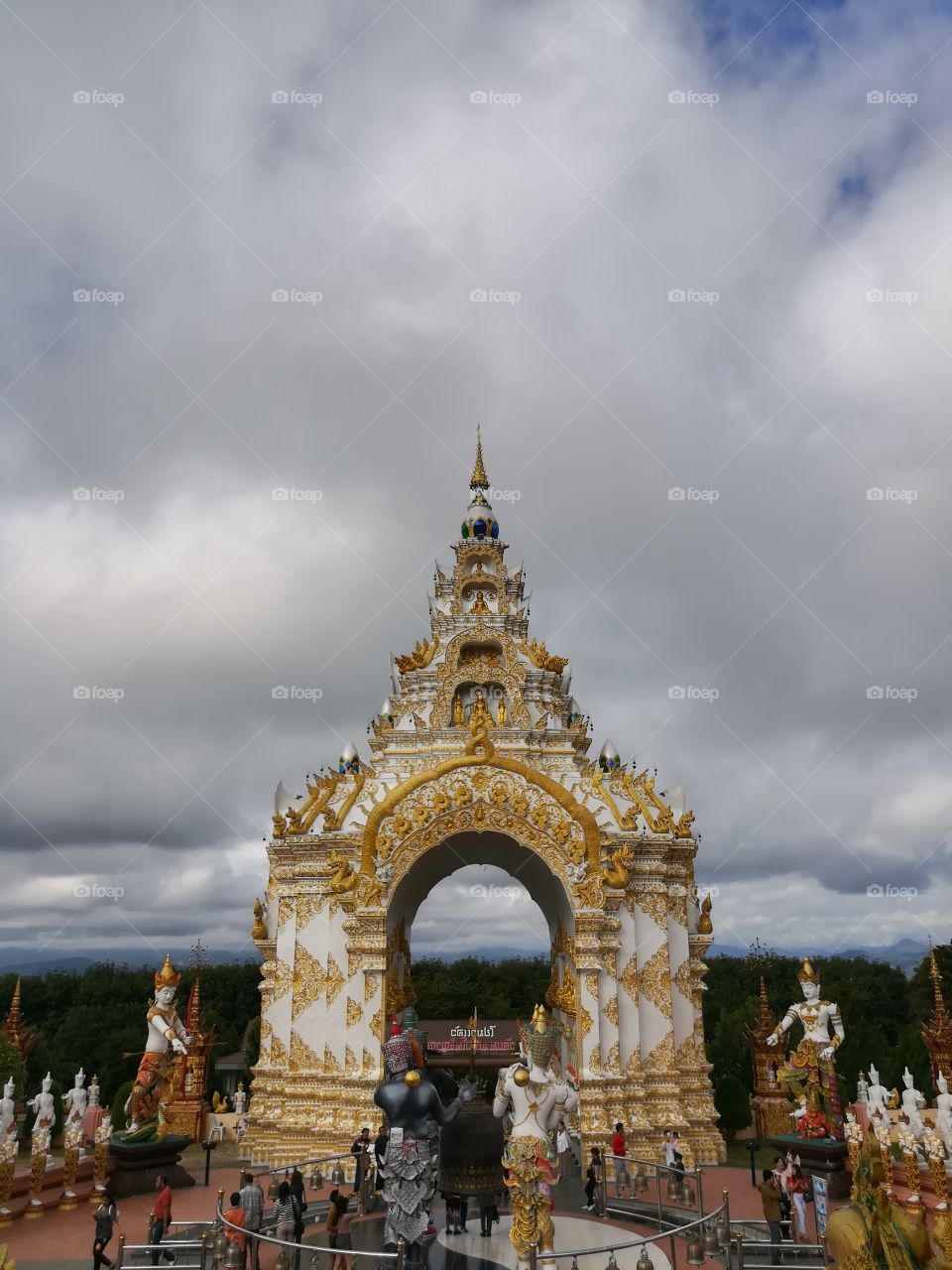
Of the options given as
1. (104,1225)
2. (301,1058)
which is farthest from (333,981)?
(104,1225)

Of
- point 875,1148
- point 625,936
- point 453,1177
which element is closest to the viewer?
point 875,1148

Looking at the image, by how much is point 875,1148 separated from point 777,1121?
17.3 meters

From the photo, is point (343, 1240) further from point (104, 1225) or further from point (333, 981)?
point (333, 981)

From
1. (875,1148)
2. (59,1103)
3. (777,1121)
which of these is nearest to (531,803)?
(777,1121)

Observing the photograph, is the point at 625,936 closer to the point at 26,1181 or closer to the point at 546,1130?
the point at 546,1130

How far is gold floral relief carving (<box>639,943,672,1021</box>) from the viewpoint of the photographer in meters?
19.9

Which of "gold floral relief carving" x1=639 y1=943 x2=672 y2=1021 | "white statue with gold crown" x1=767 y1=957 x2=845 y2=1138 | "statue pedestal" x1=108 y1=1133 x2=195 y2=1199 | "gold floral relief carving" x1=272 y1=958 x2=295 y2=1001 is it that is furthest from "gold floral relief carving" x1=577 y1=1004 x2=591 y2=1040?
"statue pedestal" x1=108 y1=1133 x2=195 y2=1199

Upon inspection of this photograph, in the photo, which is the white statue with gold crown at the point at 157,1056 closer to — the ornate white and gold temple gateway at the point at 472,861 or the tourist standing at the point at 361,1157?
the ornate white and gold temple gateway at the point at 472,861

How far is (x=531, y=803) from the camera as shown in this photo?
19750 millimetres

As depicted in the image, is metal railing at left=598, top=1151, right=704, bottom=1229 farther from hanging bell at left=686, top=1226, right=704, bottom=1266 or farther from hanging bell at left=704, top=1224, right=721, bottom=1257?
hanging bell at left=686, top=1226, right=704, bottom=1266

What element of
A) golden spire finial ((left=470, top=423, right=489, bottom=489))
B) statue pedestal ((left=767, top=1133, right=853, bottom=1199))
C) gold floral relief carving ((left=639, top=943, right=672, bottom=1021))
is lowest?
statue pedestal ((left=767, top=1133, right=853, bottom=1199))

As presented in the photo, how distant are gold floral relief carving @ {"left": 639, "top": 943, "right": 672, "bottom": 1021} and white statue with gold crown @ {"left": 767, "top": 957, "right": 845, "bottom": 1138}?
2.96m

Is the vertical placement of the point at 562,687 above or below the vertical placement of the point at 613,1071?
above

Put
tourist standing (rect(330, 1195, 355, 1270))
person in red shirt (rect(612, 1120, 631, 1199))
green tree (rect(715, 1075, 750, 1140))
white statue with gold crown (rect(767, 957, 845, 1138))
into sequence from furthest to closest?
green tree (rect(715, 1075, 750, 1140)) < white statue with gold crown (rect(767, 957, 845, 1138)) < person in red shirt (rect(612, 1120, 631, 1199)) < tourist standing (rect(330, 1195, 355, 1270))
